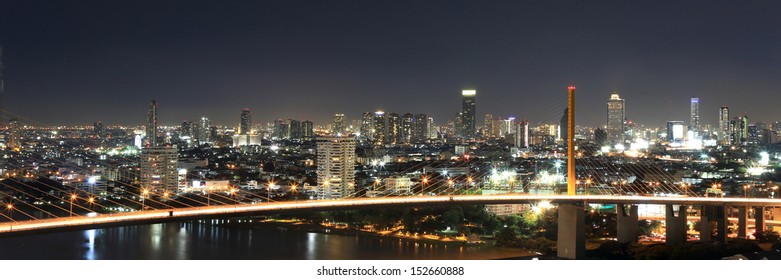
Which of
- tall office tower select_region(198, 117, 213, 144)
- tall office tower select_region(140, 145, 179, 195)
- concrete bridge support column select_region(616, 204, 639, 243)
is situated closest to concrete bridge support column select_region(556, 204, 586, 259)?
concrete bridge support column select_region(616, 204, 639, 243)

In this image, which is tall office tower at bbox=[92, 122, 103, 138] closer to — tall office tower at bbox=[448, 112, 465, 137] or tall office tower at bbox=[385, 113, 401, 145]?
tall office tower at bbox=[448, 112, 465, 137]

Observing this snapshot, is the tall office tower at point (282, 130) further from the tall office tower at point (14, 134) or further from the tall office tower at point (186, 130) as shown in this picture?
the tall office tower at point (14, 134)

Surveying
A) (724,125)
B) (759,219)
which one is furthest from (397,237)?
(724,125)

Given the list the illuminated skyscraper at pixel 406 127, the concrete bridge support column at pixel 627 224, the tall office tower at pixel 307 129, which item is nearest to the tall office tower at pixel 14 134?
the concrete bridge support column at pixel 627 224

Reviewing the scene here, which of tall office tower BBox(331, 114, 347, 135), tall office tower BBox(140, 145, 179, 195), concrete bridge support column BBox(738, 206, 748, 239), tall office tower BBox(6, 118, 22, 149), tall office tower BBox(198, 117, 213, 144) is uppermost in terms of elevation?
tall office tower BBox(331, 114, 347, 135)

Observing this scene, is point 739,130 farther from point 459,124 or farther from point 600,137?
point 459,124
